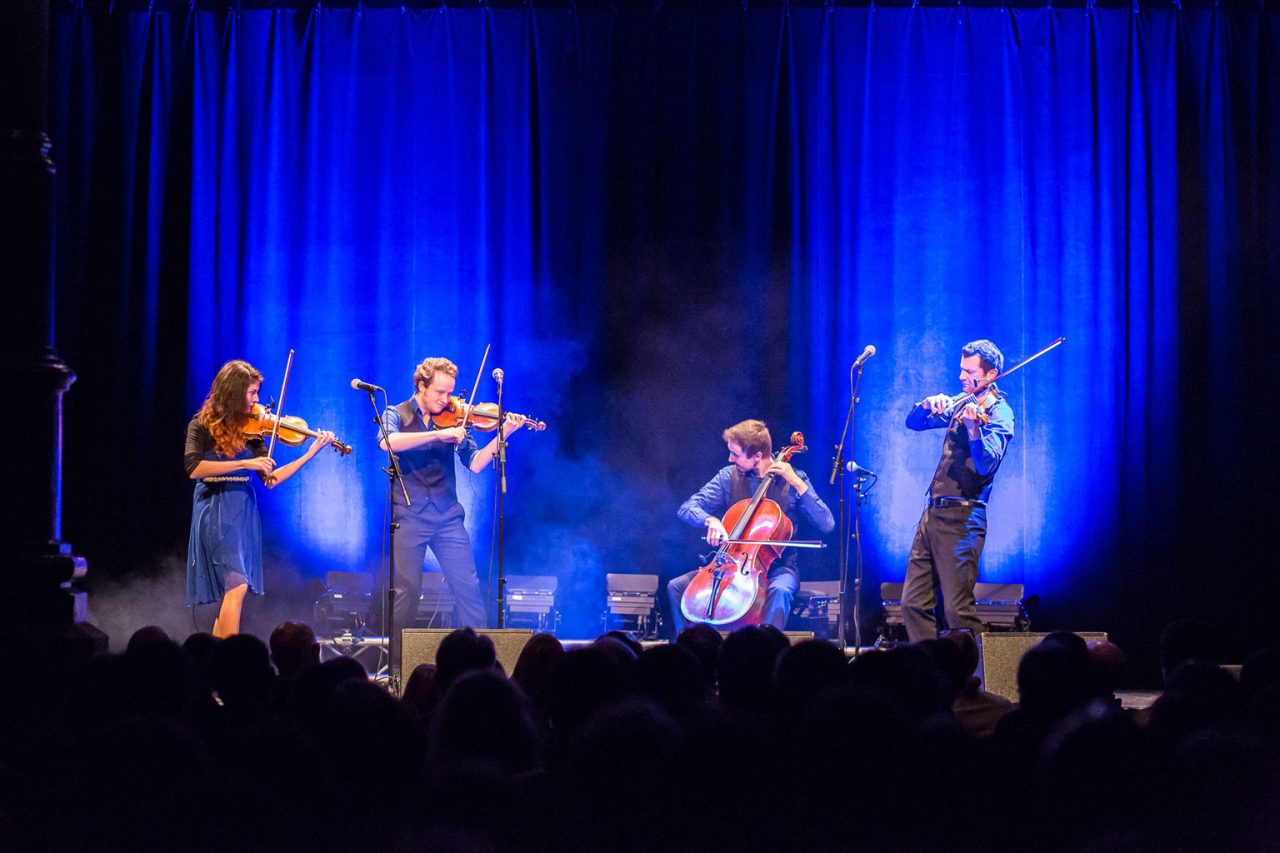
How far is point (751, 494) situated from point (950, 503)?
68.3 inches

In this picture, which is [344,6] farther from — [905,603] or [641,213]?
[905,603]

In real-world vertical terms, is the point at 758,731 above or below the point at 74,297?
below

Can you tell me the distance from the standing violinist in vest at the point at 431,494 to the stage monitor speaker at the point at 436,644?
2389 mm

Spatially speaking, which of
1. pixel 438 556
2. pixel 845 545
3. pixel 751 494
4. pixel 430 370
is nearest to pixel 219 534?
pixel 438 556

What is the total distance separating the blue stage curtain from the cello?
1.22 meters

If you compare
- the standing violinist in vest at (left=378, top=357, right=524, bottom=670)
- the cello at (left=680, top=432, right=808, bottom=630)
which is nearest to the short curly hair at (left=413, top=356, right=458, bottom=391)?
the standing violinist in vest at (left=378, top=357, right=524, bottom=670)

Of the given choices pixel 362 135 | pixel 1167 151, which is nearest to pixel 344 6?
pixel 362 135

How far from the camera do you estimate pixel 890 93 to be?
9930 millimetres

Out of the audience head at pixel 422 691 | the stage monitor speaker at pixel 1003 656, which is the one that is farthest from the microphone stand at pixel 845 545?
the audience head at pixel 422 691

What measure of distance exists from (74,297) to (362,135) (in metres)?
2.56

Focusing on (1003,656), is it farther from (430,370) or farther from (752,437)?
(430,370)

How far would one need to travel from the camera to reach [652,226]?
9898 mm

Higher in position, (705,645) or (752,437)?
(752,437)

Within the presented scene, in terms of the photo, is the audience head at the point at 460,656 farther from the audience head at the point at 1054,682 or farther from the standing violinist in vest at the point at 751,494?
the standing violinist in vest at the point at 751,494
